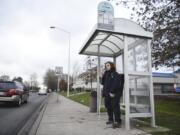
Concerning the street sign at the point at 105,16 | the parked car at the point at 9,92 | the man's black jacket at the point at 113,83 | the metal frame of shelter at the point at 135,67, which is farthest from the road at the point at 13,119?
the street sign at the point at 105,16

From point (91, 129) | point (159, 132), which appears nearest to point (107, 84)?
point (91, 129)

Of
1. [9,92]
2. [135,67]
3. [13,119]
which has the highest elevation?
[135,67]

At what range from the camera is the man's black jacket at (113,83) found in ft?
22.6

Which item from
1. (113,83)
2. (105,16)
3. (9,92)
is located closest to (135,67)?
(113,83)

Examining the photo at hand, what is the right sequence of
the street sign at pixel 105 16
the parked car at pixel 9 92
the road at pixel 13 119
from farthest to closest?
the parked car at pixel 9 92, the road at pixel 13 119, the street sign at pixel 105 16

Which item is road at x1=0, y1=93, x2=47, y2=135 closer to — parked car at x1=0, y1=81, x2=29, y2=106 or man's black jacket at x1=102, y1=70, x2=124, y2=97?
parked car at x1=0, y1=81, x2=29, y2=106

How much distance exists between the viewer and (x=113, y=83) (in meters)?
6.93

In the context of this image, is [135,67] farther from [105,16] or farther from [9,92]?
[9,92]

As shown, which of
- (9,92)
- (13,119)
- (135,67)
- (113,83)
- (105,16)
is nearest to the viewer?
(113,83)

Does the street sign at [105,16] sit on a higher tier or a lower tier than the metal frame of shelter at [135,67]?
higher

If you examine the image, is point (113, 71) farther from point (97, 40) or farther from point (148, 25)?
point (148, 25)

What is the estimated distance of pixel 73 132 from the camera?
20.2 ft

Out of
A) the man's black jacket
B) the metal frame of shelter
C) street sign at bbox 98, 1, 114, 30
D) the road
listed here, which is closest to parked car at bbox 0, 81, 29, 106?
the road

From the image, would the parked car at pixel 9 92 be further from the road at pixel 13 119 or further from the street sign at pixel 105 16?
the street sign at pixel 105 16
